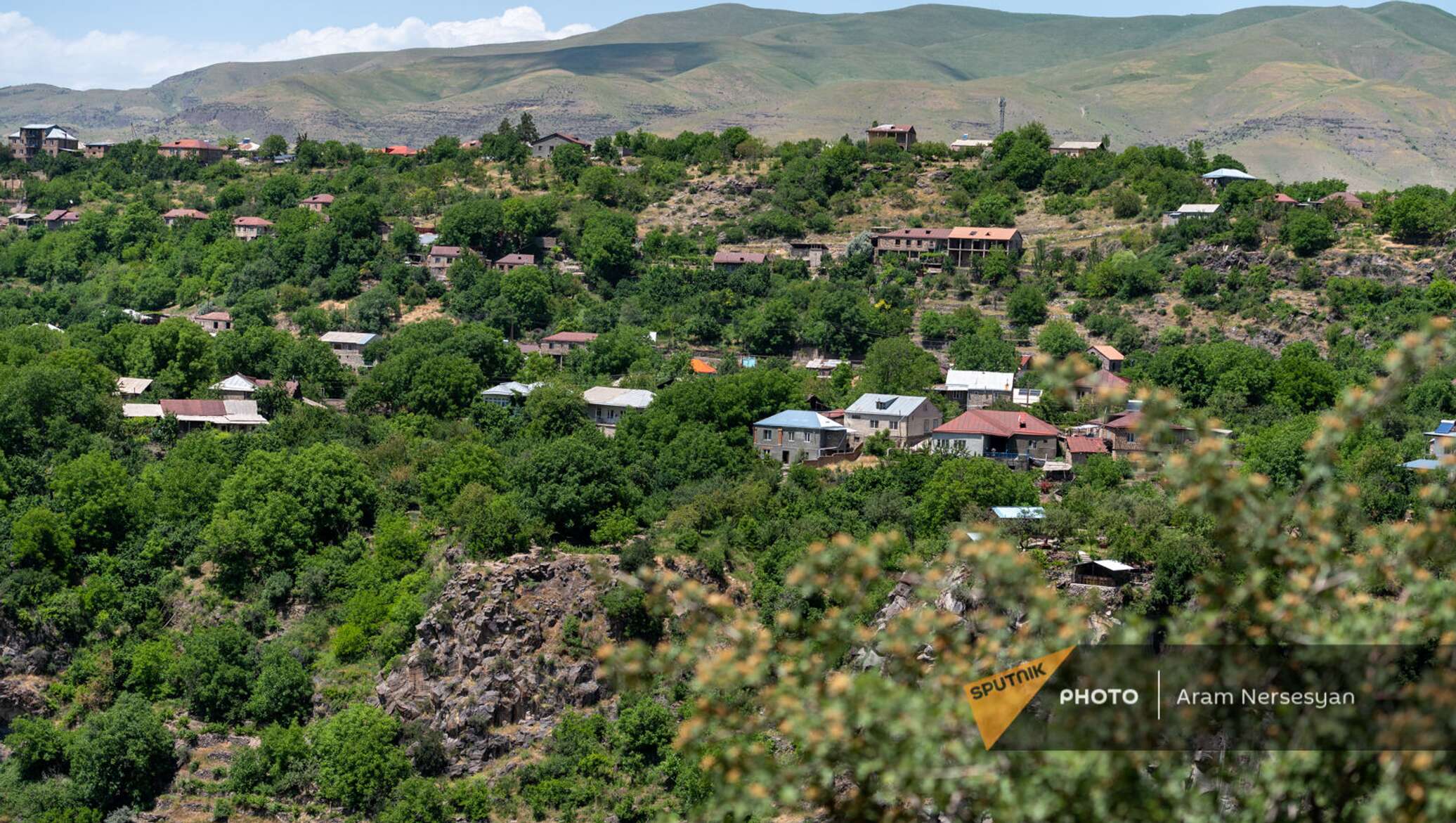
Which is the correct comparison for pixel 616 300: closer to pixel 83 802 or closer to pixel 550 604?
pixel 550 604

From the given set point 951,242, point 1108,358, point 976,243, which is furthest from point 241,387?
point 976,243

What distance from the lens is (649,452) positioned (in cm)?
4650

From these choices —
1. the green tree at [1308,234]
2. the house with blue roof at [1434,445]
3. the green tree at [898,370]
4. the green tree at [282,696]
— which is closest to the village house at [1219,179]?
the green tree at [1308,234]

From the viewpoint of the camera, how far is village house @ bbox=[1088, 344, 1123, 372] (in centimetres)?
5609

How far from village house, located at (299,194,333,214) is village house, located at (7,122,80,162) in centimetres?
2341

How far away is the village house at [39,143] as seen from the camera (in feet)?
314

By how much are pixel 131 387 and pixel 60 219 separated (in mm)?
33389

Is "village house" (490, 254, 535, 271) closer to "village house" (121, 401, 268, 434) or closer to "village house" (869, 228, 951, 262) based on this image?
"village house" (869, 228, 951, 262)

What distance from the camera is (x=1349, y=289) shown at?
5956 cm

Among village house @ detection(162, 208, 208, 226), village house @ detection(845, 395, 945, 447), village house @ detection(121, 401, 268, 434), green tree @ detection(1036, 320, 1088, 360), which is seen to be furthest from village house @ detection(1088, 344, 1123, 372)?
village house @ detection(162, 208, 208, 226)

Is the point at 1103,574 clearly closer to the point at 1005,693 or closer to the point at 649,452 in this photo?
the point at 649,452

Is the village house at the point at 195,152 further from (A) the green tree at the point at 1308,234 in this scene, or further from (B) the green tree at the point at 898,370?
(A) the green tree at the point at 1308,234

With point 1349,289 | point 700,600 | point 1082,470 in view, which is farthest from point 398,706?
point 1349,289

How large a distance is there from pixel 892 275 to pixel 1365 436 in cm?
2666
